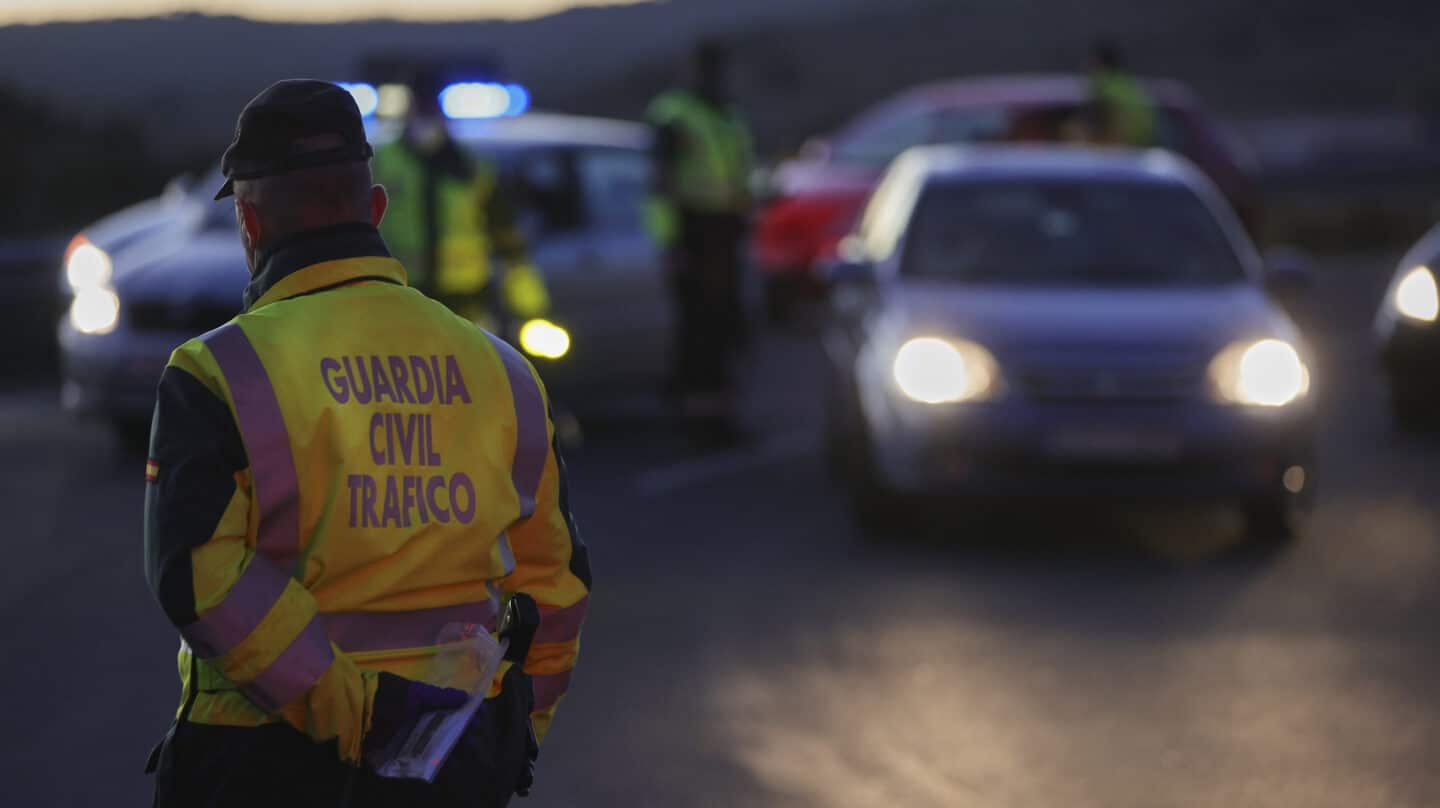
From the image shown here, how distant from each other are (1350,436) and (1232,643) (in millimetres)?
5811

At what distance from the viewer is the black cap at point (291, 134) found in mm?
3197

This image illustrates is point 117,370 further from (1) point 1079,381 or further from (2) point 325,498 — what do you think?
(2) point 325,498

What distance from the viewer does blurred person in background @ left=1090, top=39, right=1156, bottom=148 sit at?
18656 millimetres

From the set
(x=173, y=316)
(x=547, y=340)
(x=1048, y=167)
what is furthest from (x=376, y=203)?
(x=173, y=316)

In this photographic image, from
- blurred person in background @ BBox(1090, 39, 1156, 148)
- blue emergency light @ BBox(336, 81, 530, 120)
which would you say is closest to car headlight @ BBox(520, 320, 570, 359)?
blue emergency light @ BBox(336, 81, 530, 120)

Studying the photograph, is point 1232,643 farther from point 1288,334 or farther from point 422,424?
point 422,424

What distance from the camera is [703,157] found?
1341cm

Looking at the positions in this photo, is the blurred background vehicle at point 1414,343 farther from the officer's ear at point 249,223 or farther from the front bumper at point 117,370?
the officer's ear at point 249,223

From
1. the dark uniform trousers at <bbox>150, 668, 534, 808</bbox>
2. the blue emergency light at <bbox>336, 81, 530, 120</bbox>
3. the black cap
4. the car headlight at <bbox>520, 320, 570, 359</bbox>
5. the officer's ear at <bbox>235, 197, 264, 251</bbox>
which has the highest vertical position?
the blue emergency light at <bbox>336, 81, 530, 120</bbox>

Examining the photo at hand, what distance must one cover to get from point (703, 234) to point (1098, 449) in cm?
415

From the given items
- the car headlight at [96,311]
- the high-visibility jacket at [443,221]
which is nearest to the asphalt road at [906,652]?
the car headlight at [96,311]

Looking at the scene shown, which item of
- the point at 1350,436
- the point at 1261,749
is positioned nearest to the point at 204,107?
the point at 1350,436

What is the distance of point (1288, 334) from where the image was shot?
1014 centimetres

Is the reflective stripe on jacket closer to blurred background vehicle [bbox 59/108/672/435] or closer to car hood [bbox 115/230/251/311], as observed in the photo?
blurred background vehicle [bbox 59/108/672/435]
